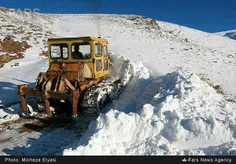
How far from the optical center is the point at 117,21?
1972 inches

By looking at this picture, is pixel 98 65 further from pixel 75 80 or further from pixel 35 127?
pixel 35 127

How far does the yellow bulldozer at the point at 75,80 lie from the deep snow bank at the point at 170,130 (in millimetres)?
2439

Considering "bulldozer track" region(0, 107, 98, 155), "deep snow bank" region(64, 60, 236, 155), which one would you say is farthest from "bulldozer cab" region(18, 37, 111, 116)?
"deep snow bank" region(64, 60, 236, 155)

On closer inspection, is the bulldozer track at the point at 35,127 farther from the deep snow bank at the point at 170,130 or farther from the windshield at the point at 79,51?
the windshield at the point at 79,51

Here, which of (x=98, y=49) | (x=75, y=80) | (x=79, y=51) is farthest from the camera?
(x=98, y=49)

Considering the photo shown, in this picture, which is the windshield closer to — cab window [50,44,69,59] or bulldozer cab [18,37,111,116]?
bulldozer cab [18,37,111,116]

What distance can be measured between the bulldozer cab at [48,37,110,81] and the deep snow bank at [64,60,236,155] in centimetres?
365

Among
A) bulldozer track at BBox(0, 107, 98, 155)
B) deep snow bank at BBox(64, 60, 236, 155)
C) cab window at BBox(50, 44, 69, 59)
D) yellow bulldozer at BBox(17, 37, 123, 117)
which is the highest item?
cab window at BBox(50, 44, 69, 59)

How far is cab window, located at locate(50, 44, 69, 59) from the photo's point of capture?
Answer: 1089 cm

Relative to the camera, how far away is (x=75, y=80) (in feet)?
33.6

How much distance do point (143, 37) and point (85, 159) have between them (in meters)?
31.9

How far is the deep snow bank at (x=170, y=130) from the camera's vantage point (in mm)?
5840

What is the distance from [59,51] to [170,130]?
6010 mm

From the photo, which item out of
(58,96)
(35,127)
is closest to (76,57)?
(58,96)
